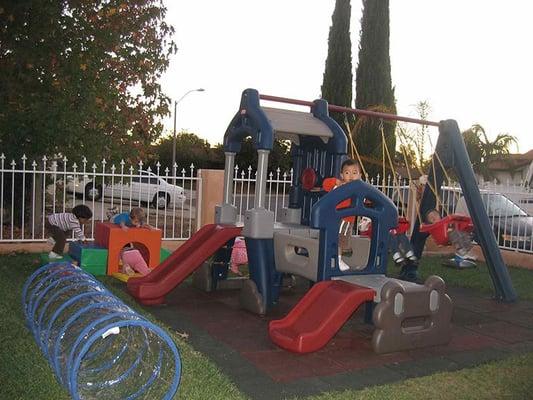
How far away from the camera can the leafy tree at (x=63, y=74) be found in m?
9.55

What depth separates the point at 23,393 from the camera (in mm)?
3635

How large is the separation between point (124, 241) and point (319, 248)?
3.45 m

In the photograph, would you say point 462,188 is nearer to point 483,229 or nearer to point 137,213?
point 483,229

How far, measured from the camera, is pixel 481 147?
2841cm

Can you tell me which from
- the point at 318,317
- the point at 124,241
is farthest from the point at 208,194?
the point at 318,317

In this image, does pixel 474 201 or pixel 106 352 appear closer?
pixel 106 352

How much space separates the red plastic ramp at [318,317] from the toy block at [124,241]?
3.50m

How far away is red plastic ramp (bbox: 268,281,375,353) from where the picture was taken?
4766 millimetres

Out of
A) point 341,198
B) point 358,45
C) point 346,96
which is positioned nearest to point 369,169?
point 346,96

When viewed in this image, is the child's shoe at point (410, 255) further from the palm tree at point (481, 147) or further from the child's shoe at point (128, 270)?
the palm tree at point (481, 147)

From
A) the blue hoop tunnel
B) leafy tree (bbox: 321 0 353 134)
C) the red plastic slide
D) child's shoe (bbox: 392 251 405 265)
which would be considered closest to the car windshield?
child's shoe (bbox: 392 251 405 265)

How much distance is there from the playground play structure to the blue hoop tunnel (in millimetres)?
1260

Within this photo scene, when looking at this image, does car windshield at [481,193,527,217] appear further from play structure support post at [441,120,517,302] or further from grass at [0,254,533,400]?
grass at [0,254,533,400]

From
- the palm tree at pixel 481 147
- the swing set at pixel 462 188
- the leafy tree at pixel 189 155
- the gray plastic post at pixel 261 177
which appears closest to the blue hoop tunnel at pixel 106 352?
the gray plastic post at pixel 261 177
